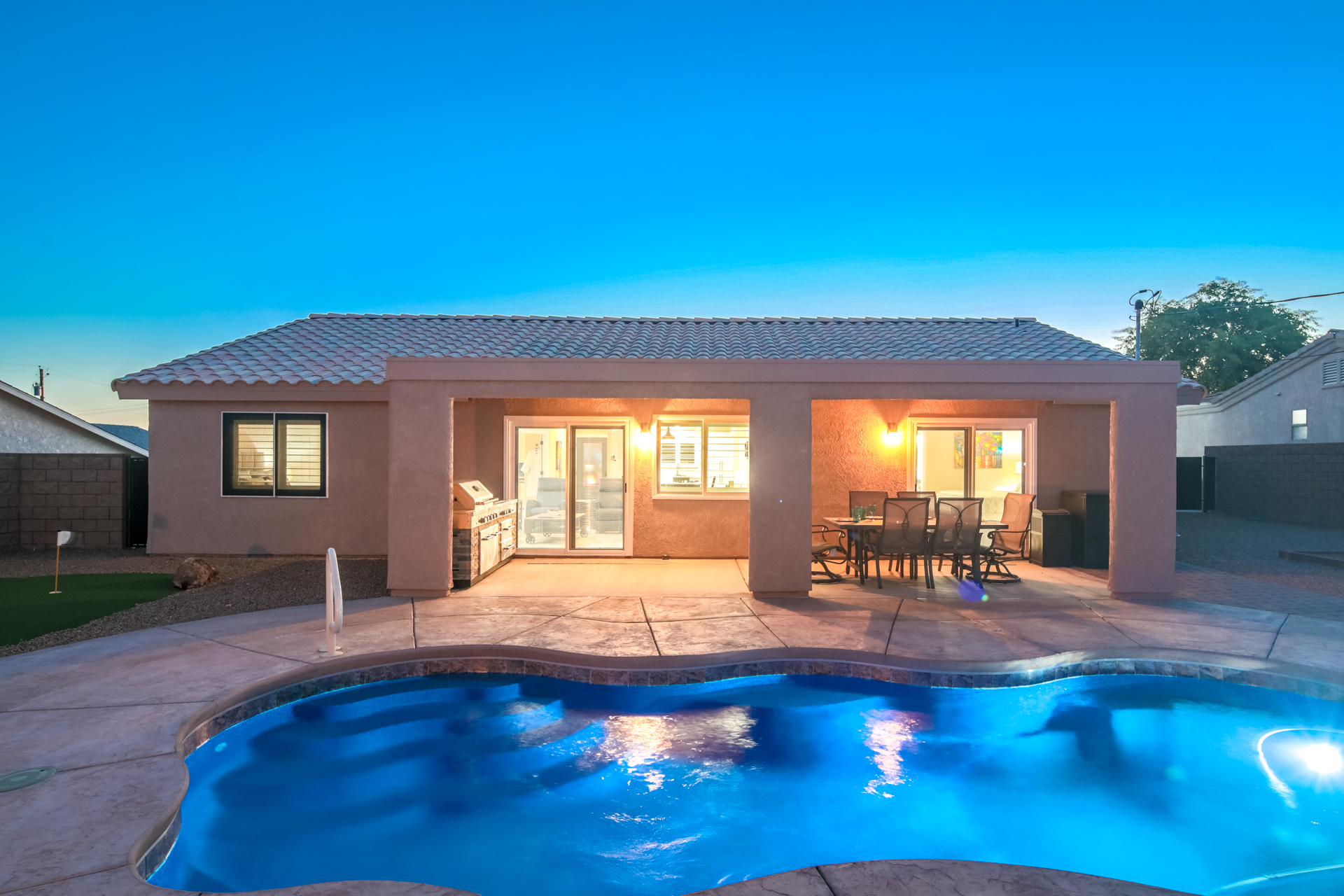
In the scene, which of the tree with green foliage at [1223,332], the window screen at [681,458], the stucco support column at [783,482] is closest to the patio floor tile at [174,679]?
the stucco support column at [783,482]

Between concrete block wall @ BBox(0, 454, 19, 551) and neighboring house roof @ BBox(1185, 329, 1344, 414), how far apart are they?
2654 cm

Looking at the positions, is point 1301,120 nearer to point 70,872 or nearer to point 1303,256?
point 1303,256

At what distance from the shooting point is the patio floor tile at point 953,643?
5785 millimetres

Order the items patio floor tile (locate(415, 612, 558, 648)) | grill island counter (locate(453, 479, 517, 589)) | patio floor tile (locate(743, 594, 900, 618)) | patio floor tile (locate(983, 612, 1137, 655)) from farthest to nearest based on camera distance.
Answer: grill island counter (locate(453, 479, 517, 589))
patio floor tile (locate(743, 594, 900, 618))
patio floor tile (locate(415, 612, 558, 648))
patio floor tile (locate(983, 612, 1137, 655))

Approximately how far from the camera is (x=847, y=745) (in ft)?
16.9

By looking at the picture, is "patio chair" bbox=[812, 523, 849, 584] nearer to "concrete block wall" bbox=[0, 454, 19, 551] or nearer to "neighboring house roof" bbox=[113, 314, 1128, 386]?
"neighboring house roof" bbox=[113, 314, 1128, 386]

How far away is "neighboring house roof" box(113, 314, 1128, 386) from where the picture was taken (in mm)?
10656

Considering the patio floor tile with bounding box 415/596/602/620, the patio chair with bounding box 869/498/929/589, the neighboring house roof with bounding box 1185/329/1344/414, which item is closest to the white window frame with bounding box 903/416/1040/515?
the patio chair with bounding box 869/498/929/589

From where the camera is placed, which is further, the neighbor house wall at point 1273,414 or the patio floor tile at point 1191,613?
the neighbor house wall at point 1273,414

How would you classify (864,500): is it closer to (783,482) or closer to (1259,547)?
(783,482)

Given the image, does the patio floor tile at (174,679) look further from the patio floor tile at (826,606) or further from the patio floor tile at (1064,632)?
the patio floor tile at (1064,632)

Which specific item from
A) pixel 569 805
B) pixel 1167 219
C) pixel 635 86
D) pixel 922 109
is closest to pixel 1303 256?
pixel 1167 219

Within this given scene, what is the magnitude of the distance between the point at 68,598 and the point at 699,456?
8.18m

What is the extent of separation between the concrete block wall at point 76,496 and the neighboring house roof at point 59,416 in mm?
2434
